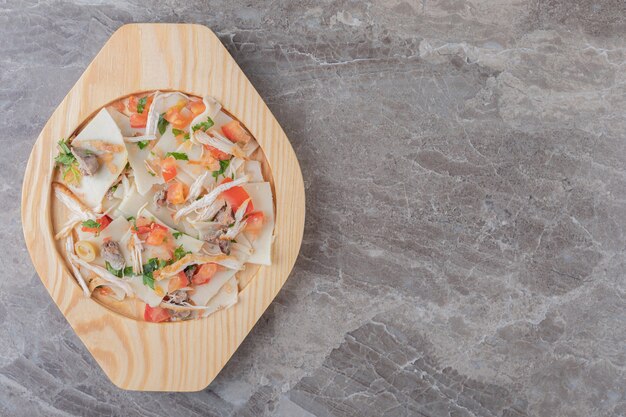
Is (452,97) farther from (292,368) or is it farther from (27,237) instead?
(27,237)

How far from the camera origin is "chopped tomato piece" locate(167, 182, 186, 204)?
110 inches

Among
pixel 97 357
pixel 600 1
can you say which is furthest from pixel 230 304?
pixel 600 1

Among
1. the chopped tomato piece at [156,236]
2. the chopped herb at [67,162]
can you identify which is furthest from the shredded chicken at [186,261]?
the chopped herb at [67,162]

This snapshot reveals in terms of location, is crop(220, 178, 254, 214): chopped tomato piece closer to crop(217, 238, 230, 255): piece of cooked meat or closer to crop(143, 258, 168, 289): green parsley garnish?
crop(217, 238, 230, 255): piece of cooked meat

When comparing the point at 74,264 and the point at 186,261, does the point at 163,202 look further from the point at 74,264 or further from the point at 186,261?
the point at 74,264

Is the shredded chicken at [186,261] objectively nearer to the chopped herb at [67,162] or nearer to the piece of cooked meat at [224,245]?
the piece of cooked meat at [224,245]

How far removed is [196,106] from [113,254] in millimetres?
759

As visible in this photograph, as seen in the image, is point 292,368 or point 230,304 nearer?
point 230,304

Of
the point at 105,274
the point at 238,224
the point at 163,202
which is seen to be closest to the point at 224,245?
the point at 238,224

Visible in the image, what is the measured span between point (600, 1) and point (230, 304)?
7.32 feet

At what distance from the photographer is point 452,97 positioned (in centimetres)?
298

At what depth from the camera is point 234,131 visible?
282 centimetres

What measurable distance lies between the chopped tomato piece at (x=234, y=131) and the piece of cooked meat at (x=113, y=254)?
2.31 ft

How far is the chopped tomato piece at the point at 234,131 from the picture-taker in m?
2.82
